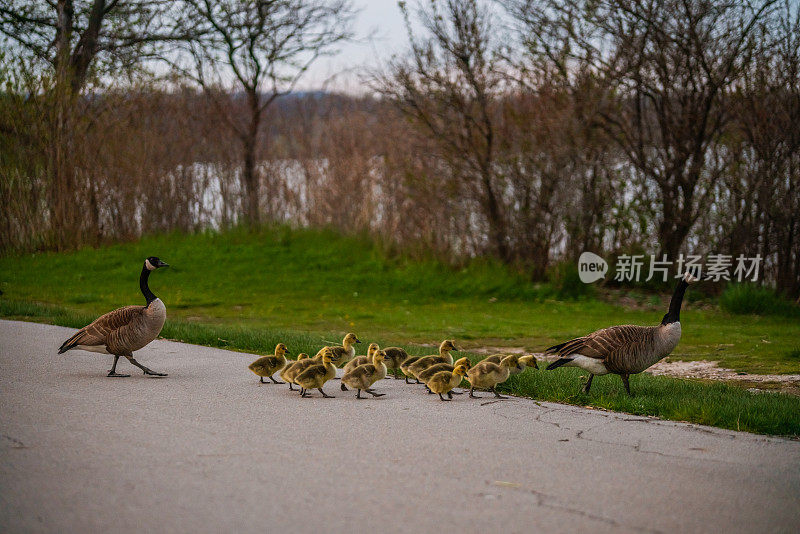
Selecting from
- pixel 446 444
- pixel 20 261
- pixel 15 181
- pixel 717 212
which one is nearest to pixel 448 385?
pixel 446 444

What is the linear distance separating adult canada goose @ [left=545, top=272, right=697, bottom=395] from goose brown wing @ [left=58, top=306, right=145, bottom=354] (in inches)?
177

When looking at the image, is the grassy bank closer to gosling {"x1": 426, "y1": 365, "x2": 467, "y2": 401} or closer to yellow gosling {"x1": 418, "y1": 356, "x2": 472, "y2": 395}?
yellow gosling {"x1": 418, "y1": 356, "x2": 472, "y2": 395}

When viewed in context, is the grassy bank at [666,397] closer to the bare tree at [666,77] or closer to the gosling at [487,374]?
the gosling at [487,374]

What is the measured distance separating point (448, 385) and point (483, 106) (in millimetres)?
11998

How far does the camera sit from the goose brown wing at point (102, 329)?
28.0 feet

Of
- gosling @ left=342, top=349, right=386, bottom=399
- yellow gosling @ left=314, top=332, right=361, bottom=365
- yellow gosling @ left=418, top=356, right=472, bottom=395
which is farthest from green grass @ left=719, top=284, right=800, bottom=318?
gosling @ left=342, top=349, right=386, bottom=399

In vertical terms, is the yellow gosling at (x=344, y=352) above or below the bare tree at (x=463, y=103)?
below

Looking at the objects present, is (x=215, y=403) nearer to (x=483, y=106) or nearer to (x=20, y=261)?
(x=483, y=106)

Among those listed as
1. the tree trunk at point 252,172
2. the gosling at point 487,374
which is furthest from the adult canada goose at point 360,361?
the tree trunk at point 252,172

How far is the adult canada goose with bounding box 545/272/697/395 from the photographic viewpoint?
737 cm

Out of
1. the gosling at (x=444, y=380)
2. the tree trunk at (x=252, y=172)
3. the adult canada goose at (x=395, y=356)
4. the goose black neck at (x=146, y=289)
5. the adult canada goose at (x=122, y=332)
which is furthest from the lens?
the tree trunk at (x=252, y=172)

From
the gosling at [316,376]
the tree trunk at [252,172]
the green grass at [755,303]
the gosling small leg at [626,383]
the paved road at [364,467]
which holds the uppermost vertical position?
the tree trunk at [252,172]

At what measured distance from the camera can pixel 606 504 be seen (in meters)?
4.54

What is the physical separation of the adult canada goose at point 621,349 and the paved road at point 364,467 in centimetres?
60
